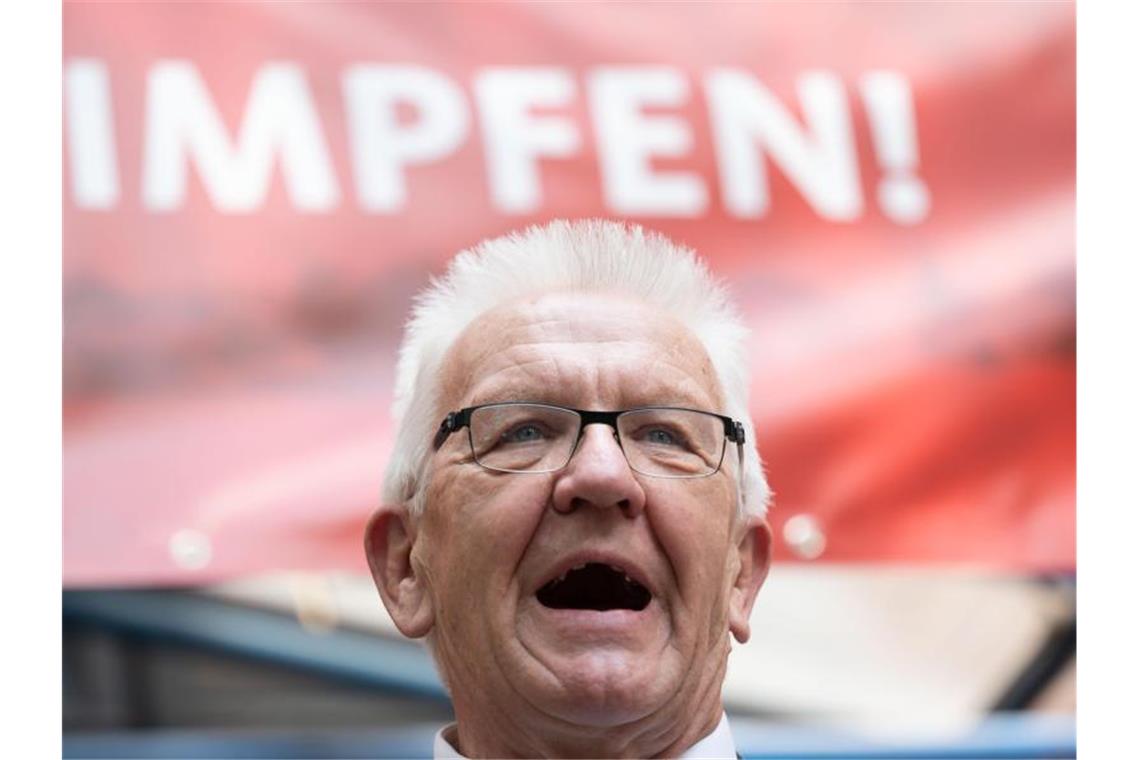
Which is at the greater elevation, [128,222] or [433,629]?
[128,222]

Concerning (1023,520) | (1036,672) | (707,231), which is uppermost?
(707,231)

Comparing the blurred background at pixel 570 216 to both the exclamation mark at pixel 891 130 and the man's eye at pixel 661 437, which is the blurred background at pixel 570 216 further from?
the man's eye at pixel 661 437

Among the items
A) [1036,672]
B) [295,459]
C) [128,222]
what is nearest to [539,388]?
[295,459]

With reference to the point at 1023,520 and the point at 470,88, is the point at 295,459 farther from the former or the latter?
the point at 1023,520

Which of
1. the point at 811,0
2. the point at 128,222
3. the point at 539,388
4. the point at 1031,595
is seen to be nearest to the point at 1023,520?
the point at 1031,595

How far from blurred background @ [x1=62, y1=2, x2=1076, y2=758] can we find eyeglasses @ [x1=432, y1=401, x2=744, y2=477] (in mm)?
849

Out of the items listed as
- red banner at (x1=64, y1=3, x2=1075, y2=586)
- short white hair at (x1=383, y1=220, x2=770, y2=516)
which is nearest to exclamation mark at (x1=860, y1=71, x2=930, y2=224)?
red banner at (x1=64, y1=3, x2=1075, y2=586)

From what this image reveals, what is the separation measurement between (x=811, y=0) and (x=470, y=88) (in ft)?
2.12

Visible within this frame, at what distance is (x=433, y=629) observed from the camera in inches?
69.4

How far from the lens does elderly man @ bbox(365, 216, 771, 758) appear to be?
159cm

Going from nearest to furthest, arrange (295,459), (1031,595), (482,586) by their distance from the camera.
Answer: (482,586) → (295,459) → (1031,595)

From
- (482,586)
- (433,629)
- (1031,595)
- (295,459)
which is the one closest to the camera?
(482,586)

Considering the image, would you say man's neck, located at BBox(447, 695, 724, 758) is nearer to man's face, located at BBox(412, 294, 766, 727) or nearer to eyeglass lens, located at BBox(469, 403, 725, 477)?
man's face, located at BBox(412, 294, 766, 727)

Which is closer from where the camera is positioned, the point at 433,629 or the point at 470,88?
the point at 433,629
